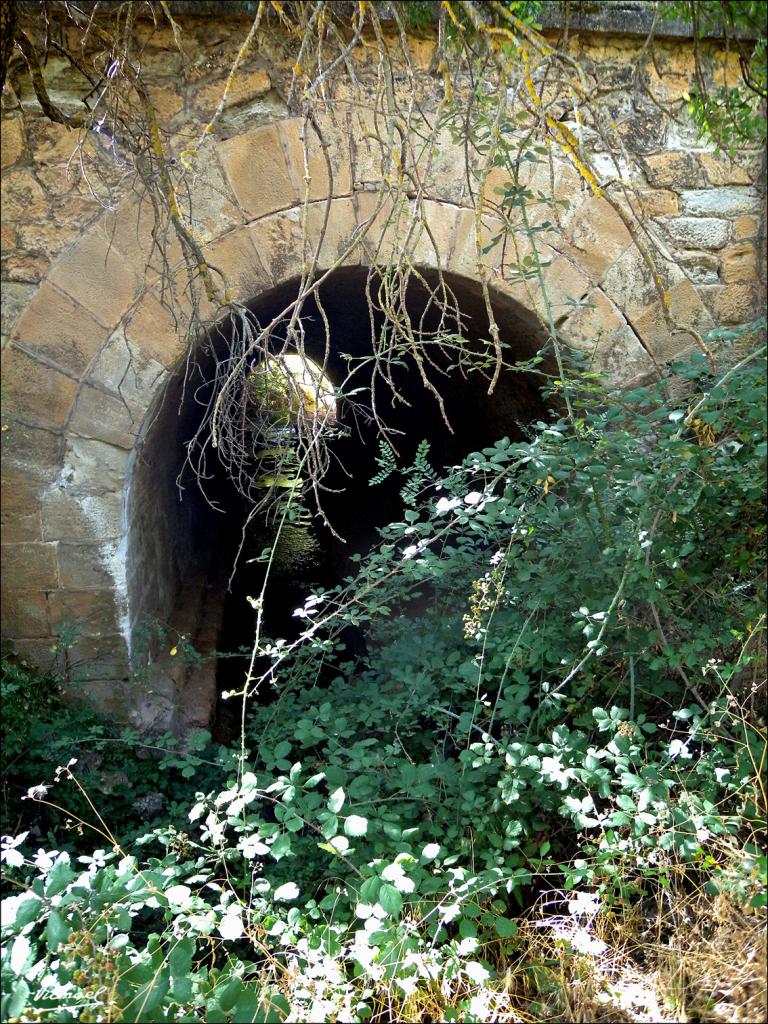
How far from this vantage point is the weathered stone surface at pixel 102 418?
12.0 ft

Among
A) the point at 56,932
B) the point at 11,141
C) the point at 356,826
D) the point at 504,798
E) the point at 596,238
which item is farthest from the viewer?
the point at 596,238

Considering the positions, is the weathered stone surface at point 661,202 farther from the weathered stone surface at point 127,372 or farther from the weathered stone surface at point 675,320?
the weathered stone surface at point 127,372

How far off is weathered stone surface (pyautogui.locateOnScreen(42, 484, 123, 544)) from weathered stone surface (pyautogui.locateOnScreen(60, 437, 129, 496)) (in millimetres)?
37

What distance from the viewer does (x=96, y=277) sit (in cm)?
358

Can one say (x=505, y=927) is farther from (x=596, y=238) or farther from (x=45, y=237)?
(x=45, y=237)

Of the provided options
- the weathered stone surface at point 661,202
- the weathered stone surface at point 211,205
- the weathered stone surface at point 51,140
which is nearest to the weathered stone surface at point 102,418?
the weathered stone surface at point 211,205

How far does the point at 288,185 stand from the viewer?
3.61 metres

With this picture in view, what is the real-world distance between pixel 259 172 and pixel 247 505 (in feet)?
17.9

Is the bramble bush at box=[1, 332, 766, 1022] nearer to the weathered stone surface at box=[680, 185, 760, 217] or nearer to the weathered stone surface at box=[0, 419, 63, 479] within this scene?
the weathered stone surface at box=[680, 185, 760, 217]

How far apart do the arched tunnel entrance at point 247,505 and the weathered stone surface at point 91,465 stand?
7.3 inches

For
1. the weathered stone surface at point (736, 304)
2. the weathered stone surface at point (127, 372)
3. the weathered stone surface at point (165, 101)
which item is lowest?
the weathered stone surface at point (127, 372)

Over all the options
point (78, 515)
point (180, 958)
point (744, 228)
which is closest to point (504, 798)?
point (180, 958)

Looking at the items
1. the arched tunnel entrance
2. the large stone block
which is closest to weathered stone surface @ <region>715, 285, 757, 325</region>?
the arched tunnel entrance

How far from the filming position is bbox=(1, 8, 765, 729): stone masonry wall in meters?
3.54
